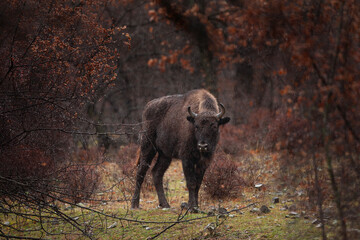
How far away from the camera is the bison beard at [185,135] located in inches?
331

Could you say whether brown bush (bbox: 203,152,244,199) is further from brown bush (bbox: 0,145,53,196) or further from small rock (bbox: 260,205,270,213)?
brown bush (bbox: 0,145,53,196)

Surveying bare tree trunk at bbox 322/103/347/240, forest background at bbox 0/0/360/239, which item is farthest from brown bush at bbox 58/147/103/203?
bare tree trunk at bbox 322/103/347/240

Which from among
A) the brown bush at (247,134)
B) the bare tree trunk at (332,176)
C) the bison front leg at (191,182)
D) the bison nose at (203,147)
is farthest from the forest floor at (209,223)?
the brown bush at (247,134)

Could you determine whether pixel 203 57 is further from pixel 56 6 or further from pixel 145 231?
pixel 145 231

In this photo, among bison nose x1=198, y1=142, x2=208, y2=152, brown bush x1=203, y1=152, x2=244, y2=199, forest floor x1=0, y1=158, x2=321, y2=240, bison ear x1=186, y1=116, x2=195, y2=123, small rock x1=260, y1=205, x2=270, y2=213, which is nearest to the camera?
forest floor x1=0, y1=158, x2=321, y2=240

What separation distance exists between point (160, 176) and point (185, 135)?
136 centimetres

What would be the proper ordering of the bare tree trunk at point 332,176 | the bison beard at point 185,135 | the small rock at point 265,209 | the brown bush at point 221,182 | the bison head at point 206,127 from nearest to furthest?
the bare tree trunk at point 332,176 → the small rock at point 265,209 → the bison head at point 206,127 → the bison beard at point 185,135 → the brown bush at point 221,182

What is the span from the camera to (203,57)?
1458 cm

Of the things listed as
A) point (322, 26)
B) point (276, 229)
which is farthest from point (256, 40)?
point (276, 229)

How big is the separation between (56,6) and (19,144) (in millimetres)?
2893

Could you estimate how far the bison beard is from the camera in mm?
8406

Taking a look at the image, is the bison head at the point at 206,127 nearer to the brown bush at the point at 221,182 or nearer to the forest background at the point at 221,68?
the brown bush at the point at 221,182

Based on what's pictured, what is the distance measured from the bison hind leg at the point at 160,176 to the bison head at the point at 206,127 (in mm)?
1614

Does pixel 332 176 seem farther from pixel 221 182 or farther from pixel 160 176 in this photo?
pixel 160 176
